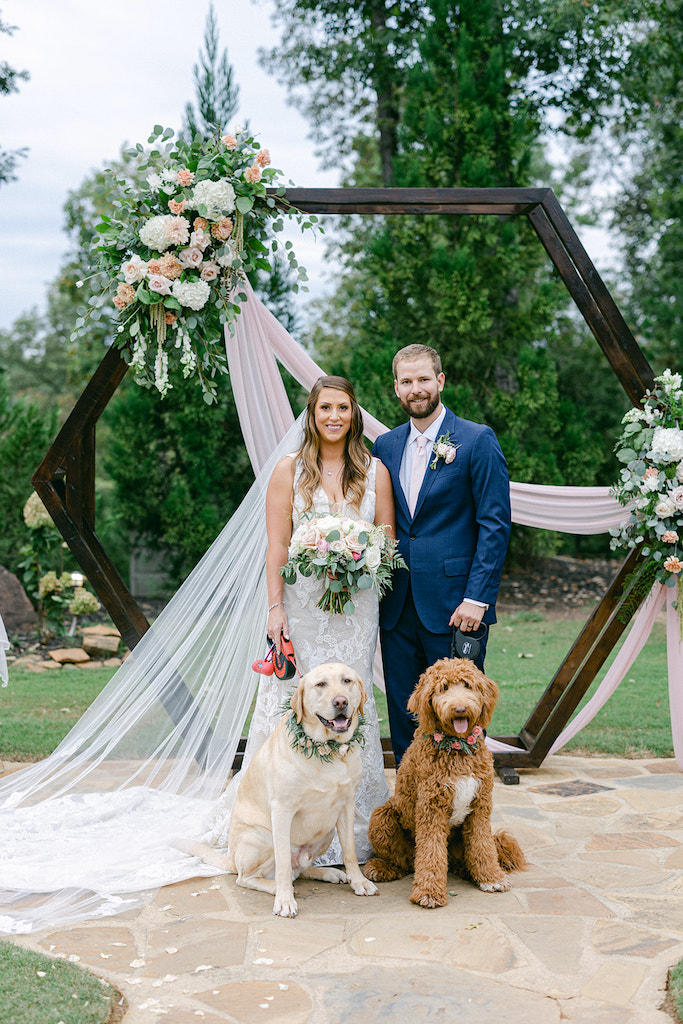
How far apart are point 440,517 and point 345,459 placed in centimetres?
52

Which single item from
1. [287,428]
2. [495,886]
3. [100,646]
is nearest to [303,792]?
[495,886]

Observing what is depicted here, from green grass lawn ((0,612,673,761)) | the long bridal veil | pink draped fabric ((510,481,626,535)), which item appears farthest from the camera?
green grass lawn ((0,612,673,761))

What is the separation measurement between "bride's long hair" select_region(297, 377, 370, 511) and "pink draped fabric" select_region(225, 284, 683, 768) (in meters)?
0.85

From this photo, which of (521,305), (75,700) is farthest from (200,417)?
(521,305)

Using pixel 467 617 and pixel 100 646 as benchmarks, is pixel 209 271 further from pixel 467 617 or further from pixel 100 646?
pixel 100 646

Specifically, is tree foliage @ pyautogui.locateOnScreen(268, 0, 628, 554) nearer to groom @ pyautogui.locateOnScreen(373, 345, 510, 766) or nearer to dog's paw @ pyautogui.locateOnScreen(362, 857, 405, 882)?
groom @ pyautogui.locateOnScreen(373, 345, 510, 766)

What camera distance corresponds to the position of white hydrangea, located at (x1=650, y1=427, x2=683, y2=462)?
4539 mm

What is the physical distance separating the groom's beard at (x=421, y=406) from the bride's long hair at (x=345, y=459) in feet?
0.75

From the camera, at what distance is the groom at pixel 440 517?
3.94 m

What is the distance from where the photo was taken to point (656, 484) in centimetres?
464

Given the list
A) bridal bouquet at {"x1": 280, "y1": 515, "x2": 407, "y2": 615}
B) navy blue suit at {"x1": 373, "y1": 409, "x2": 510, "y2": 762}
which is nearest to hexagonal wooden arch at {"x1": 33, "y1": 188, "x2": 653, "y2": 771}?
navy blue suit at {"x1": 373, "y1": 409, "x2": 510, "y2": 762}

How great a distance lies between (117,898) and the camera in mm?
3650

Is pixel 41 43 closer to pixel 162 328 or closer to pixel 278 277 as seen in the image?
pixel 278 277

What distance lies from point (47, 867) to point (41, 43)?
910 cm
